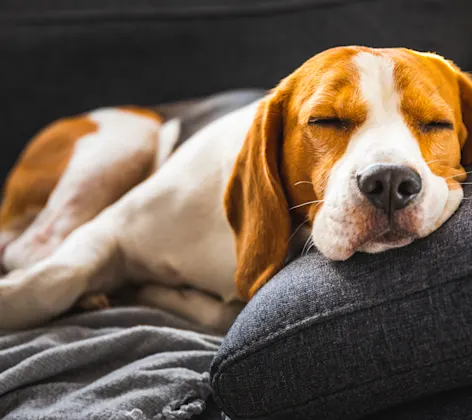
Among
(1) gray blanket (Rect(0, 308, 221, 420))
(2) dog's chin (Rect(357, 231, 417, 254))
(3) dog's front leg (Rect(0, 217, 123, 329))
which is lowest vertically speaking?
(1) gray blanket (Rect(0, 308, 221, 420))

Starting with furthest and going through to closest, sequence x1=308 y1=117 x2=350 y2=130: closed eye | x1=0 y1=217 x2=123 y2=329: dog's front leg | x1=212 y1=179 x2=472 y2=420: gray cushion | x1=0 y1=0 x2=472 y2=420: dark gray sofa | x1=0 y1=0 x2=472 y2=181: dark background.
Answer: x1=0 y1=0 x2=472 y2=181: dark background
x1=0 y1=0 x2=472 y2=420: dark gray sofa
x1=0 y1=217 x2=123 y2=329: dog's front leg
x1=308 y1=117 x2=350 y2=130: closed eye
x1=212 y1=179 x2=472 y2=420: gray cushion

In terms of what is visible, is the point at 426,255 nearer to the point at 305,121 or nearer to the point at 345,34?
the point at 305,121

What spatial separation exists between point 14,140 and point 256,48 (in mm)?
948

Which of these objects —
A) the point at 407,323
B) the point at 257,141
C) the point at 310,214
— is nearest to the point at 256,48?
the point at 257,141

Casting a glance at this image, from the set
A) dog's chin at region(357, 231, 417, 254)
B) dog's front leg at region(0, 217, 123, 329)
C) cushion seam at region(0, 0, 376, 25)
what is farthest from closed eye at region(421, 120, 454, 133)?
cushion seam at region(0, 0, 376, 25)

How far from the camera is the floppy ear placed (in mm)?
1436

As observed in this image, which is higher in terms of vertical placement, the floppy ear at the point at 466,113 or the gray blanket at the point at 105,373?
the floppy ear at the point at 466,113

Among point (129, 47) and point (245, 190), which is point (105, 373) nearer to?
point (245, 190)

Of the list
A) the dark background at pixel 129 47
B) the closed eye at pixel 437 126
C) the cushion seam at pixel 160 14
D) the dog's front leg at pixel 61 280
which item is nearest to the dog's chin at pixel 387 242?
the closed eye at pixel 437 126

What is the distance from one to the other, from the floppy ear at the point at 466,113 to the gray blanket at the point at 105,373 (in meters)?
0.67

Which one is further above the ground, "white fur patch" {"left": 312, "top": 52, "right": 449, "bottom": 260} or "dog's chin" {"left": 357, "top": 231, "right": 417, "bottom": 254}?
"white fur patch" {"left": 312, "top": 52, "right": 449, "bottom": 260}

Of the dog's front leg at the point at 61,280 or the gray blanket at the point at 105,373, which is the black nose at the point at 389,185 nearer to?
the gray blanket at the point at 105,373

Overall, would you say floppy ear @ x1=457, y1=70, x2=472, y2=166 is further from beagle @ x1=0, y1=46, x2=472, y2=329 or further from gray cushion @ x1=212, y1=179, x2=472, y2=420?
gray cushion @ x1=212, y1=179, x2=472, y2=420

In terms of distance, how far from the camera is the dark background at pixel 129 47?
2520 millimetres
